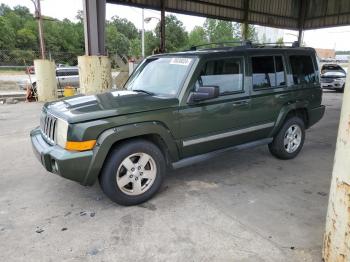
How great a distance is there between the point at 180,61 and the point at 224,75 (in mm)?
653

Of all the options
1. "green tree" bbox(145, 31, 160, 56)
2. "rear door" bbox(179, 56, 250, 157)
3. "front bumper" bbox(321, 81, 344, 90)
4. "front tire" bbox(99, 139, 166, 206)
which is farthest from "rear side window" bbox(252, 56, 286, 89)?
"green tree" bbox(145, 31, 160, 56)

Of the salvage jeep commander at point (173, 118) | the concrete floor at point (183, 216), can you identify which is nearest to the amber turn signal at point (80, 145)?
the salvage jeep commander at point (173, 118)

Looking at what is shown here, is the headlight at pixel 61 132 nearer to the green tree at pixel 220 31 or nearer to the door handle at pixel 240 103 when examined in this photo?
the door handle at pixel 240 103

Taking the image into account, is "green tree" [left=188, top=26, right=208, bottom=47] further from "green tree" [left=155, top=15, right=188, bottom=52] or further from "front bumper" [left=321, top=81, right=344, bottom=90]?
"front bumper" [left=321, top=81, right=344, bottom=90]

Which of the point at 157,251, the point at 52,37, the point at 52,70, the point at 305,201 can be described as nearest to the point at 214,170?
the point at 305,201

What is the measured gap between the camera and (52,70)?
1355 cm

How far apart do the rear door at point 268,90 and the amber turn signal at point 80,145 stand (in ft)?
8.22

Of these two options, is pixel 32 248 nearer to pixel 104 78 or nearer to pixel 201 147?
pixel 201 147

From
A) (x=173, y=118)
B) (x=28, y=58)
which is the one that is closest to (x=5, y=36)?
(x=28, y=58)

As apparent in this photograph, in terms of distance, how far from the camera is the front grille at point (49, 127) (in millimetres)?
3773

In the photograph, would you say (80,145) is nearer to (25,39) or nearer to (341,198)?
(341,198)

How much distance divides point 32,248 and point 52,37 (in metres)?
50.6

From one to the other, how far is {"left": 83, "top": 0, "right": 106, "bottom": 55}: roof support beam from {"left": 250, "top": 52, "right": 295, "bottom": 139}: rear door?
5895 mm

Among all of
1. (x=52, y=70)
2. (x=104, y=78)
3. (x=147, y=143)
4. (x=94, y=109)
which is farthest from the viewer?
(x=52, y=70)
